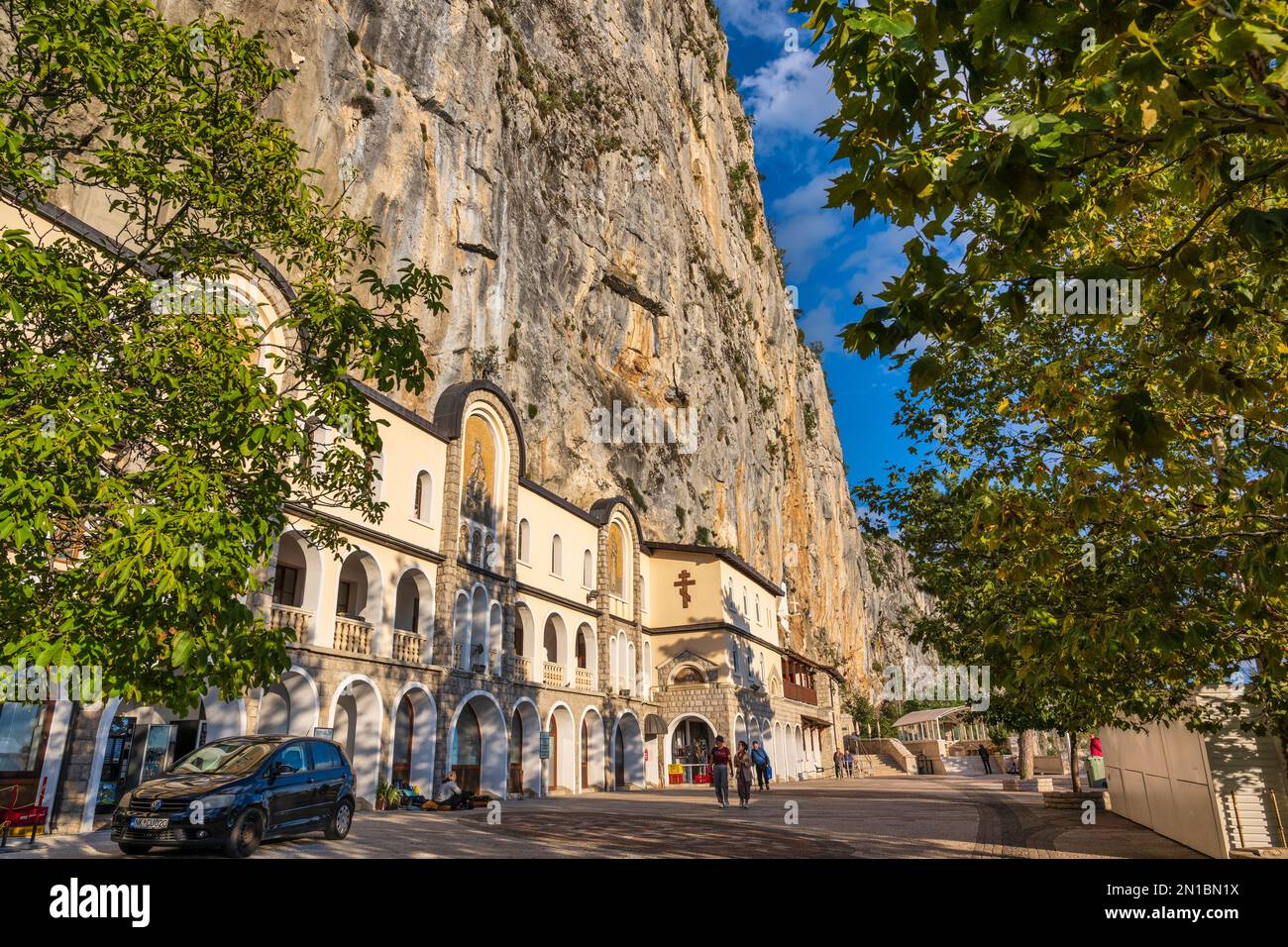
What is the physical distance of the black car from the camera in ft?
34.4

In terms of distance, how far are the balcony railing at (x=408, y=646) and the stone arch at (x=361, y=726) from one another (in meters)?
1.44

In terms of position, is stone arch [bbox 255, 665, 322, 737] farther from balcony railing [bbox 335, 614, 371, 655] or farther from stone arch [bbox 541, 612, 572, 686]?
stone arch [bbox 541, 612, 572, 686]

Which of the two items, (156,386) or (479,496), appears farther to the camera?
(479,496)

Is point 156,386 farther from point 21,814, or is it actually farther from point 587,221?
point 587,221

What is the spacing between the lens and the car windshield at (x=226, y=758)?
454 inches

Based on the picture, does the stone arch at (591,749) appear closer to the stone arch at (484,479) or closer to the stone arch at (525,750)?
the stone arch at (525,750)

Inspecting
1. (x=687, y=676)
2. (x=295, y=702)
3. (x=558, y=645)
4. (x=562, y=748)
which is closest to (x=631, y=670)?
(x=687, y=676)

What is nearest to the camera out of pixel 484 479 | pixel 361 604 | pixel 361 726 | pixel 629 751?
pixel 361 726

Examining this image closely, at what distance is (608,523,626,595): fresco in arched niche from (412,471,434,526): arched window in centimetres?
1207

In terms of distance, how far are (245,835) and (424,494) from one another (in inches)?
560

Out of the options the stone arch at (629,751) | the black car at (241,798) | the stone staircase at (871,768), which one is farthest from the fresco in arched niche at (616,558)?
the stone staircase at (871,768)

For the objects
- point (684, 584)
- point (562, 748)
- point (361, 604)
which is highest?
point (684, 584)

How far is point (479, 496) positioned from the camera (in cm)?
2670
